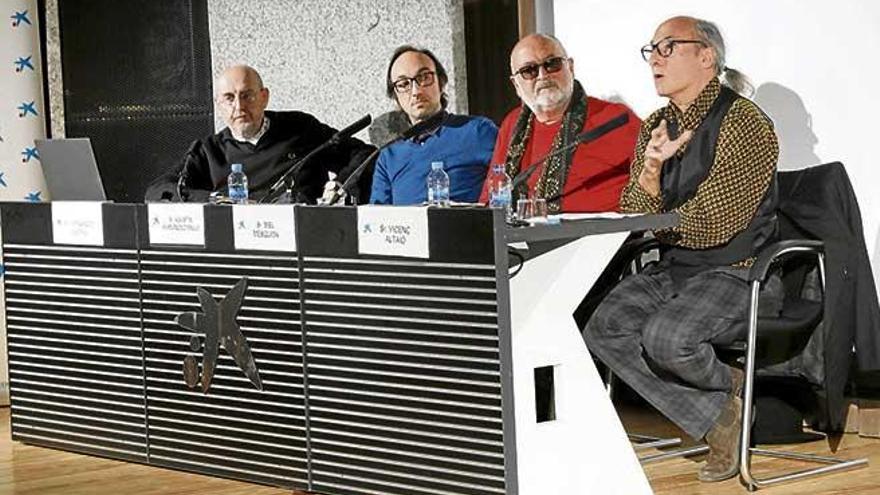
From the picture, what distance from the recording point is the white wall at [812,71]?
16.5 ft

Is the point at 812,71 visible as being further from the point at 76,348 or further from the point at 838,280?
the point at 76,348

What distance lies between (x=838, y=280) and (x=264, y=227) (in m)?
1.64

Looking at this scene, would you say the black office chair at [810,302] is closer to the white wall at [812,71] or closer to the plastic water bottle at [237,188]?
the white wall at [812,71]

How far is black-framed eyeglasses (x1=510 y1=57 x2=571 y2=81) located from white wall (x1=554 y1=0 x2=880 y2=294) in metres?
0.69

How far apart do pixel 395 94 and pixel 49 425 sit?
166 cm

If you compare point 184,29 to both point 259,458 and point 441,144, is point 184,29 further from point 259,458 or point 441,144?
point 259,458

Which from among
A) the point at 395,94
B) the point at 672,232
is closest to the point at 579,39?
the point at 395,94

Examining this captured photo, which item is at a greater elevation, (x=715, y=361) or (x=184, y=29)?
(x=184, y=29)

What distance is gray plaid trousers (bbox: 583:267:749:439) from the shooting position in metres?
4.39

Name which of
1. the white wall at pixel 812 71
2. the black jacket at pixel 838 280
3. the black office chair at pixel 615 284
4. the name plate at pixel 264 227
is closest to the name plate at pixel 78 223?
the name plate at pixel 264 227

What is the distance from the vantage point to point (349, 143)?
5.84m

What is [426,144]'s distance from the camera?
5.54 m

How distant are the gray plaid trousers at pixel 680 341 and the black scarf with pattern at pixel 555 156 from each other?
486 mm

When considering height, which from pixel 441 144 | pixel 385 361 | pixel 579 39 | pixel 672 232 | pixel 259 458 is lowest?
pixel 259 458
